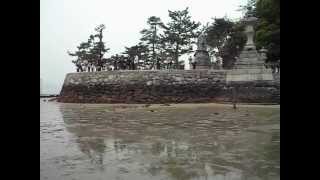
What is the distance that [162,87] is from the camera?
21.4 m

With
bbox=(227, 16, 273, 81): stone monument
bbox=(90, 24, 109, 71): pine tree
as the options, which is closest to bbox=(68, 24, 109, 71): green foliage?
bbox=(90, 24, 109, 71): pine tree

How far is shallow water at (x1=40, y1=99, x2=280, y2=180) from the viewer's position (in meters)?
4.62

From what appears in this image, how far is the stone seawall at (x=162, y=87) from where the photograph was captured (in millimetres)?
19469

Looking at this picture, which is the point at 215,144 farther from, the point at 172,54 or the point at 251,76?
the point at 172,54

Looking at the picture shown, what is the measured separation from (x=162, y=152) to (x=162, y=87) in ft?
49.6

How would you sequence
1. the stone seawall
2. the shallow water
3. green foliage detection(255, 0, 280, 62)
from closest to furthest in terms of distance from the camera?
the shallow water → green foliage detection(255, 0, 280, 62) → the stone seawall

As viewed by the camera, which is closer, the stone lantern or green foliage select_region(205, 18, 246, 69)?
the stone lantern

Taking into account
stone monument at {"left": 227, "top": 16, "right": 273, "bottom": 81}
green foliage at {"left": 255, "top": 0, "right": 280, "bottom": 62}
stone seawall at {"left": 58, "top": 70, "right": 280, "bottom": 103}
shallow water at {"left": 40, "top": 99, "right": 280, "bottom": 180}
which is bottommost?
shallow water at {"left": 40, "top": 99, "right": 280, "bottom": 180}

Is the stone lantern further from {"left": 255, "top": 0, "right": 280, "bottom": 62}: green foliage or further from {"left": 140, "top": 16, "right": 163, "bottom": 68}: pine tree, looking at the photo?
Result: {"left": 140, "top": 16, "right": 163, "bottom": 68}: pine tree

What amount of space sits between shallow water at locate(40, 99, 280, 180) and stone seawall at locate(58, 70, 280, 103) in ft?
29.3

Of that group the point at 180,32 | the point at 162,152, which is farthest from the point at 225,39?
the point at 162,152

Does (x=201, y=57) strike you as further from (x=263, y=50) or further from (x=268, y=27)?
(x=268, y=27)

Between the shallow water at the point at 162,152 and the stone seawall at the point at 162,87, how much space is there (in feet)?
29.3
